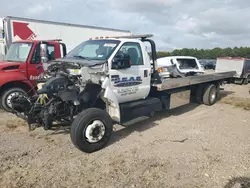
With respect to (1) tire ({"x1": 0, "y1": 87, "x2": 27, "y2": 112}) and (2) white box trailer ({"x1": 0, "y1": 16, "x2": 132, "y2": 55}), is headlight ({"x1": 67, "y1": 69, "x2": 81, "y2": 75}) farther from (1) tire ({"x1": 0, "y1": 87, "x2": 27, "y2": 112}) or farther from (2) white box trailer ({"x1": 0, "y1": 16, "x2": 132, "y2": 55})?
(2) white box trailer ({"x1": 0, "y1": 16, "x2": 132, "y2": 55})

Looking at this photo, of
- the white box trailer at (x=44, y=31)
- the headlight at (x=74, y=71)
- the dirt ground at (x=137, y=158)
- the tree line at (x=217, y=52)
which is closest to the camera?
the dirt ground at (x=137, y=158)

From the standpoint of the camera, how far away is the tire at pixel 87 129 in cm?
409

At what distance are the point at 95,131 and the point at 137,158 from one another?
0.90 metres

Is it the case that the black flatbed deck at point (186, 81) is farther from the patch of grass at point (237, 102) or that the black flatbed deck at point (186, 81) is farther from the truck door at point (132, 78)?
the patch of grass at point (237, 102)

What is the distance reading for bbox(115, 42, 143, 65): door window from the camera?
211 inches

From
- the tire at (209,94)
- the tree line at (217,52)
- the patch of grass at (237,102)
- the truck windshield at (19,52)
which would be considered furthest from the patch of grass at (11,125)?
the tree line at (217,52)

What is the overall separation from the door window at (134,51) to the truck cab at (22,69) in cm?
255

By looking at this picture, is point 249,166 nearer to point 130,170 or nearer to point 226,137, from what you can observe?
point 226,137

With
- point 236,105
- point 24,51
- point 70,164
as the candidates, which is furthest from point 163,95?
point 24,51

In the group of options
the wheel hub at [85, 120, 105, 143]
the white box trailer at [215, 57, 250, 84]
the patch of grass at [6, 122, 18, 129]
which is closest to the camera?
the wheel hub at [85, 120, 105, 143]

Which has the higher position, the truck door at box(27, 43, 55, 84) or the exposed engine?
the truck door at box(27, 43, 55, 84)

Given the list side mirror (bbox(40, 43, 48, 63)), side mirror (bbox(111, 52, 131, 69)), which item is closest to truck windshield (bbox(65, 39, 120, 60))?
side mirror (bbox(111, 52, 131, 69))

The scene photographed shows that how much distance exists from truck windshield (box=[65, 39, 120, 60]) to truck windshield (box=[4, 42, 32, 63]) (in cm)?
232

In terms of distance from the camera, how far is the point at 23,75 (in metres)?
6.81
